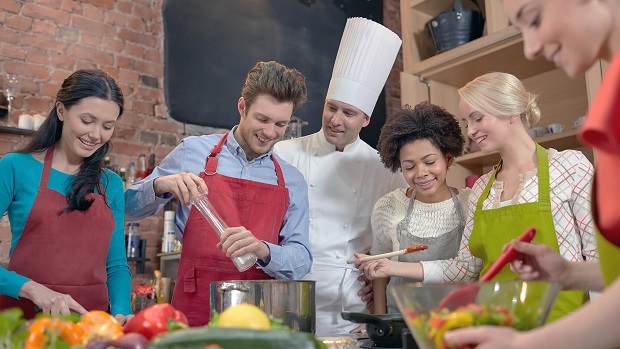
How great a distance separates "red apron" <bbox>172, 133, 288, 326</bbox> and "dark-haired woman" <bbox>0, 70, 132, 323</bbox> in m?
0.19

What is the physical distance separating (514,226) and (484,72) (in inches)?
63.4

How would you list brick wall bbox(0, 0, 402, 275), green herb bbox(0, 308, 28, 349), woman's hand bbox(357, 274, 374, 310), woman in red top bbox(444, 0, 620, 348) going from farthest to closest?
brick wall bbox(0, 0, 402, 275), woman's hand bbox(357, 274, 374, 310), green herb bbox(0, 308, 28, 349), woman in red top bbox(444, 0, 620, 348)

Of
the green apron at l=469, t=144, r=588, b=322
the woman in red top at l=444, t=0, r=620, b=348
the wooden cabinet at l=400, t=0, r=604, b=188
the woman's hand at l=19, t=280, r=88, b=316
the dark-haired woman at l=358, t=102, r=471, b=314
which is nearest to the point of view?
the woman in red top at l=444, t=0, r=620, b=348

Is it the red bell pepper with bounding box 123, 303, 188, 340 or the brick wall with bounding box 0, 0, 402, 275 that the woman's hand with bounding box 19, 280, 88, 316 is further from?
the brick wall with bounding box 0, 0, 402, 275

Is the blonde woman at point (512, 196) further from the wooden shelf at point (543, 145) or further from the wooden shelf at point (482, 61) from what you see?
the wooden shelf at point (482, 61)

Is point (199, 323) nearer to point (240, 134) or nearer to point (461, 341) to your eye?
point (240, 134)

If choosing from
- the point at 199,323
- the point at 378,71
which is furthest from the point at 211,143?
the point at 378,71

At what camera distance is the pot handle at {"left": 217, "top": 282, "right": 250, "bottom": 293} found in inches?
46.7

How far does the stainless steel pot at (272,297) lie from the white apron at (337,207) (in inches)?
37.0

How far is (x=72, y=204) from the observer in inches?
68.8

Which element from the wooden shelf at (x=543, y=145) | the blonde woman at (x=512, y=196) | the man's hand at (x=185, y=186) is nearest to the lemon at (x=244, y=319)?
the man's hand at (x=185, y=186)

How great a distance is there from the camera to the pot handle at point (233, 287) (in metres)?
1.19

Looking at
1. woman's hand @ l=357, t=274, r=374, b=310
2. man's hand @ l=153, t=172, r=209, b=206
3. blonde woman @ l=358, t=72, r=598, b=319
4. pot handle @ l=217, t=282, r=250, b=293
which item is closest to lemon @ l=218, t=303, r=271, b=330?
pot handle @ l=217, t=282, r=250, b=293

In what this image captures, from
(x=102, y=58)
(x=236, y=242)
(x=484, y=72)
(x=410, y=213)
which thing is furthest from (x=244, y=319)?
(x=102, y=58)
